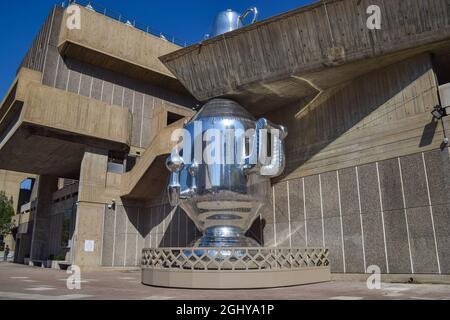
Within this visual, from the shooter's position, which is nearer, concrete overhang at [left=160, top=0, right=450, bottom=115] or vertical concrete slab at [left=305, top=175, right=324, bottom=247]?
concrete overhang at [left=160, top=0, right=450, bottom=115]

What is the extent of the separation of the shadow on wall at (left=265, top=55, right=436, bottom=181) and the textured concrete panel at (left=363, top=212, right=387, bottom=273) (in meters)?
3.29

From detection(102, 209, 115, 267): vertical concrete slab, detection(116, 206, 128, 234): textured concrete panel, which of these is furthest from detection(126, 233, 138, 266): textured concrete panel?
detection(102, 209, 115, 267): vertical concrete slab

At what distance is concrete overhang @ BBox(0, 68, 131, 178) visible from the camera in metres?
22.2

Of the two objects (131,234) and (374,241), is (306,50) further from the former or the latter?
(131,234)

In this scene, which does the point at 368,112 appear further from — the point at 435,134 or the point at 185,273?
the point at 185,273

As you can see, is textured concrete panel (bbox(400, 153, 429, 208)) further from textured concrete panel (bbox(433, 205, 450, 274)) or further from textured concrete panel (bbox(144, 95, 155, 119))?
textured concrete panel (bbox(144, 95, 155, 119))

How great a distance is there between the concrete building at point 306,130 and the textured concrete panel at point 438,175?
4 centimetres

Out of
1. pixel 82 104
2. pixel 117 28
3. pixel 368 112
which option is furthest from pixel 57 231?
pixel 368 112

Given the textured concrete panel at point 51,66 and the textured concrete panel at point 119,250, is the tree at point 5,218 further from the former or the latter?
the textured concrete panel at point 119,250

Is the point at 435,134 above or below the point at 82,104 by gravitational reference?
below
